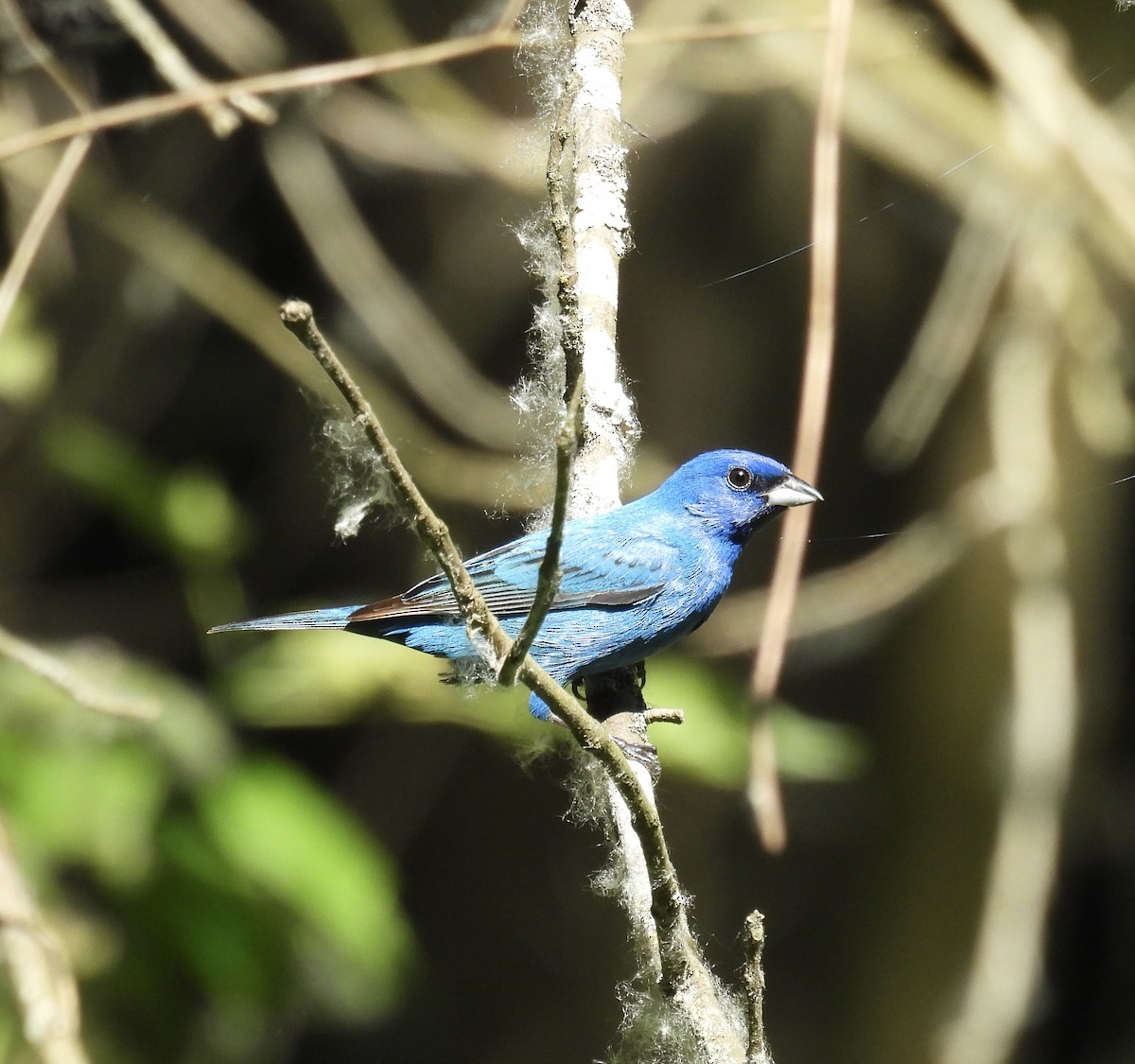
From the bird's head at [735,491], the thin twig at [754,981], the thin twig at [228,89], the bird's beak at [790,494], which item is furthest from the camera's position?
the bird's head at [735,491]

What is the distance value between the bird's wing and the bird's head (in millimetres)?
235

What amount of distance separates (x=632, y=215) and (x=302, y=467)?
2.10 meters

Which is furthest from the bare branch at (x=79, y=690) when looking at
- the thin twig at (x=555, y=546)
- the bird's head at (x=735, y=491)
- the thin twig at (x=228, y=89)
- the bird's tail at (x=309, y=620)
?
the bird's head at (x=735, y=491)

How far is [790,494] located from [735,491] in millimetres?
167

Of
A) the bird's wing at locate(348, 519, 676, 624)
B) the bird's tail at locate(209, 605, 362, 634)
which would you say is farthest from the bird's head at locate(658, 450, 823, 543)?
the bird's tail at locate(209, 605, 362, 634)

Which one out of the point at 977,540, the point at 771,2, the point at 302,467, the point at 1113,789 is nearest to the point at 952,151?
the point at 771,2

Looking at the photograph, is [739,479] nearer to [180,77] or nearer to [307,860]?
[307,860]

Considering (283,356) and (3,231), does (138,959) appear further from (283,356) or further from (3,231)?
(3,231)

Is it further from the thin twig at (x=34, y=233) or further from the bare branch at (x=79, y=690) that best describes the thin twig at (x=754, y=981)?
the thin twig at (x=34, y=233)

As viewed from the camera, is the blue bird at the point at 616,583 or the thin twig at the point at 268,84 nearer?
the thin twig at the point at 268,84

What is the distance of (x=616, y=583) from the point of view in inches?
135

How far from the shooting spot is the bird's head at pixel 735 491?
3.64 m

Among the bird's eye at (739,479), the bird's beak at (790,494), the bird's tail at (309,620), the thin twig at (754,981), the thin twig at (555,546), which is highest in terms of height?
the bird's eye at (739,479)

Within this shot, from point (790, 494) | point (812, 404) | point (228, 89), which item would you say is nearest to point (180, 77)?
point (228, 89)
